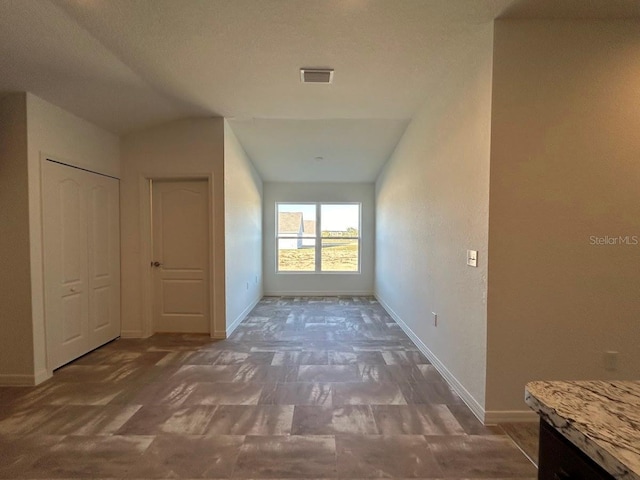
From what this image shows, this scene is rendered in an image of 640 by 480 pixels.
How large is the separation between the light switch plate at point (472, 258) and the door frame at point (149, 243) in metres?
2.81

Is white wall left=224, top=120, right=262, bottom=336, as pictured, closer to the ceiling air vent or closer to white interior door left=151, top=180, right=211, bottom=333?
white interior door left=151, top=180, right=211, bottom=333

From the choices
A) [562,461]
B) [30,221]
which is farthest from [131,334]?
[562,461]

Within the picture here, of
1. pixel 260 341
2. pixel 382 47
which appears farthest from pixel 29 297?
pixel 382 47

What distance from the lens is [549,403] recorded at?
2.42 ft

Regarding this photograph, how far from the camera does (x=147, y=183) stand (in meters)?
3.73

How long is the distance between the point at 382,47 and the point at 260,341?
10.7ft

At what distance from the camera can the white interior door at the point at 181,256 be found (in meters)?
3.80

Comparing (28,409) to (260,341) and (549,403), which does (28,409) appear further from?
(549,403)

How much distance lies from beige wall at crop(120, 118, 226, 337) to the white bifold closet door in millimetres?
124

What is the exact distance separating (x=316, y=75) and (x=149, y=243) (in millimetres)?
2855

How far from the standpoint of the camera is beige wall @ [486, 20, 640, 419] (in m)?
1.94

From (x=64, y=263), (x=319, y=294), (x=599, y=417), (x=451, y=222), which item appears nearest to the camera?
(x=599, y=417)

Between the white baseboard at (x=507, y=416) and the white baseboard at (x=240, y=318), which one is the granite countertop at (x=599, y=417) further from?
the white baseboard at (x=240, y=318)

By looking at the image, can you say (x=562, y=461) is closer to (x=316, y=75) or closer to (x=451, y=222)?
(x=451, y=222)
